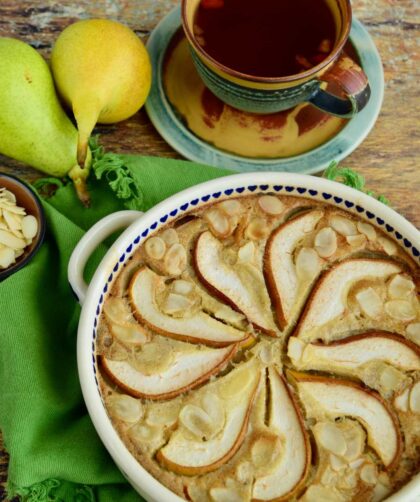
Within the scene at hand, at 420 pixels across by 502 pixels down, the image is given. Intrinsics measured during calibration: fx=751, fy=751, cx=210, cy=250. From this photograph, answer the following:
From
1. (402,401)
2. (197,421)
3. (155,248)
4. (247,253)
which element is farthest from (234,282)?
(402,401)

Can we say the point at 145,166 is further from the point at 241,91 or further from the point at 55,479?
the point at 55,479

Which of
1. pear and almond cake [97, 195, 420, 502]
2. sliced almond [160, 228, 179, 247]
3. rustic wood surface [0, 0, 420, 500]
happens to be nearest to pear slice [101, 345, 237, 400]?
pear and almond cake [97, 195, 420, 502]

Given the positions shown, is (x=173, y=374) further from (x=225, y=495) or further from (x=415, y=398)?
(x=415, y=398)

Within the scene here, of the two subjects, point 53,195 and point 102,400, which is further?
A: point 53,195

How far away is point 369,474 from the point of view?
4.21ft

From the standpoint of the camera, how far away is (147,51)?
1.76m

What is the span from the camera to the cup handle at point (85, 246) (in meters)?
1.39

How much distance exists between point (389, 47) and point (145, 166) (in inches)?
28.0

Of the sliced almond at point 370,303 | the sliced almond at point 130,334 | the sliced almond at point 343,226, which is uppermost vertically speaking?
the sliced almond at point 343,226

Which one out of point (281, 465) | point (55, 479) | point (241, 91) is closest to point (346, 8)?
point (241, 91)

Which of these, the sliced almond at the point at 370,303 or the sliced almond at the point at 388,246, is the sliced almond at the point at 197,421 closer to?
the sliced almond at the point at 370,303

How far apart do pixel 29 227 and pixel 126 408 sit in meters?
0.46

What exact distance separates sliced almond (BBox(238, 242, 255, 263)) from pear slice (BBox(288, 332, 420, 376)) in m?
0.18

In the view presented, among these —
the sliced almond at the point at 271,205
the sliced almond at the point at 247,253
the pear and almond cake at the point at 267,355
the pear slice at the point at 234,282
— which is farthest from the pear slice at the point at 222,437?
the sliced almond at the point at 271,205
